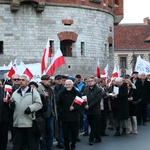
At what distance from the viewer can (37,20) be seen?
27.2 metres

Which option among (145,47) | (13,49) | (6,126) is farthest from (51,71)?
(145,47)

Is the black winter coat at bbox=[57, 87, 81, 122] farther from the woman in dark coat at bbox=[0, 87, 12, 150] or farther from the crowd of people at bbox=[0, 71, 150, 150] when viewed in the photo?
the woman in dark coat at bbox=[0, 87, 12, 150]

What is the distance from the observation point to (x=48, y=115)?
35.1 ft

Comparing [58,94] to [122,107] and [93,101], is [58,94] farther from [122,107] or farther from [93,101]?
[122,107]

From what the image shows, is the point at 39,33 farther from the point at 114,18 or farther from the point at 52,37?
the point at 114,18

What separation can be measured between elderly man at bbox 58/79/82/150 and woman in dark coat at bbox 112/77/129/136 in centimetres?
308

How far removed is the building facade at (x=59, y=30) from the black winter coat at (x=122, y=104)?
13551 mm

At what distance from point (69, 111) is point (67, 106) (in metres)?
0.13

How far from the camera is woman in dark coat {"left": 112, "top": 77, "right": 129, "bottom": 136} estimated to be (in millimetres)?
13625

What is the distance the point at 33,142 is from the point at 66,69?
1907 centimetres

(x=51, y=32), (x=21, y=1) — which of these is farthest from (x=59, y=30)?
(x=21, y=1)

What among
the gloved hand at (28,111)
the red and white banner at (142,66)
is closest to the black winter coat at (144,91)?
the red and white banner at (142,66)

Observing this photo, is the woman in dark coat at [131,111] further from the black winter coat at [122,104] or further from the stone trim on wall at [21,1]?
the stone trim on wall at [21,1]

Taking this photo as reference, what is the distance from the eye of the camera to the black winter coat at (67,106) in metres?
10.7
